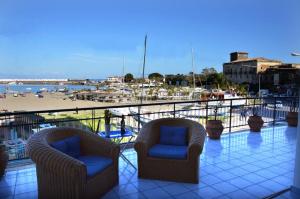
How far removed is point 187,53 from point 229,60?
43.5 metres

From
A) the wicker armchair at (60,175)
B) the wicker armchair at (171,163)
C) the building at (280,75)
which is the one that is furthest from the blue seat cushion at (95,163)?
the building at (280,75)

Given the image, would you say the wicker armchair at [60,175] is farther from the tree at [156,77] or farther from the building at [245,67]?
the building at [245,67]

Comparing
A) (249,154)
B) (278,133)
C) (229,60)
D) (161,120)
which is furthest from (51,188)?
(229,60)

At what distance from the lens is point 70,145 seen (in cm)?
308

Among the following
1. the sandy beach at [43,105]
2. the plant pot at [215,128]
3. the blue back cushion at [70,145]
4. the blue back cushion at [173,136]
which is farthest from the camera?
the sandy beach at [43,105]

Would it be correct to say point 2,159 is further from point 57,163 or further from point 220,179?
point 220,179

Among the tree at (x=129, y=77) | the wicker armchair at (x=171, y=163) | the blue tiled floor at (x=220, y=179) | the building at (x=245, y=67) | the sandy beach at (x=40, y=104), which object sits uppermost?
the building at (x=245, y=67)

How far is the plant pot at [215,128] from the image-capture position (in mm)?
5559

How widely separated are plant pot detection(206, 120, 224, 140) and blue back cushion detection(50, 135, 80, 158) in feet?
10.9

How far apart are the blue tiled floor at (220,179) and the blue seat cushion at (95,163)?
39 centimetres

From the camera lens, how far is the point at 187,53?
22.0m

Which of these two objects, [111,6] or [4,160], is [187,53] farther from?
[4,160]

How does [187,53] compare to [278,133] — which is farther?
[187,53]

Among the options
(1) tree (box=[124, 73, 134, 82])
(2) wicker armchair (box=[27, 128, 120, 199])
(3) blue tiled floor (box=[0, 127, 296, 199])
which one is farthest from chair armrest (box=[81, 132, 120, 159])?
(1) tree (box=[124, 73, 134, 82])
